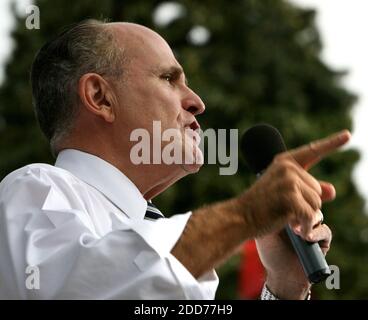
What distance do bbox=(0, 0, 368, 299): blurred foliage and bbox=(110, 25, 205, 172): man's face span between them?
1009 centimetres

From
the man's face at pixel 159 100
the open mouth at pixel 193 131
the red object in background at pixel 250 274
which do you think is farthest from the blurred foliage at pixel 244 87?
the open mouth at pixel 193 131

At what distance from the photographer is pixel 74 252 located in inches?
97.7

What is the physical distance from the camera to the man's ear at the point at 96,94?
3.37 metres

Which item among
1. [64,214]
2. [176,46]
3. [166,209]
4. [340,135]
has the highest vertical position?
[340,135]

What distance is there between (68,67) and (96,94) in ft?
0.51

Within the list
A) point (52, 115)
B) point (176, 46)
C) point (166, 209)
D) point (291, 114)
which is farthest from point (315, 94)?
point (52, 115)

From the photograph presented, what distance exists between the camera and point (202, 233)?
247 centimetres

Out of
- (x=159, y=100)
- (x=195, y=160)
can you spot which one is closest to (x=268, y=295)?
(x=195, y=160)

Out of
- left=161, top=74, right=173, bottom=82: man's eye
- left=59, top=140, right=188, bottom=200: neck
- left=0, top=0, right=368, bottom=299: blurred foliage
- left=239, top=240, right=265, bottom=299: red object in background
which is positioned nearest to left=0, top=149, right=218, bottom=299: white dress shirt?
left=59, top=140, right=188, bottom=200: neck

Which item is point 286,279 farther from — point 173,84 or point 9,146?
point 9,146

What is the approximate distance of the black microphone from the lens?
2.69 meters

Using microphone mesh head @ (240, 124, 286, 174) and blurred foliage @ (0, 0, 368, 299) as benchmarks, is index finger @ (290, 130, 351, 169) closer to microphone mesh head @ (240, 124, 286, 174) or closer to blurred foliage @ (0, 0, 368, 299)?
microphone mesh head @ (240, 124, 286, 174)

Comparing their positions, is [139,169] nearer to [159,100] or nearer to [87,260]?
[159,100]
